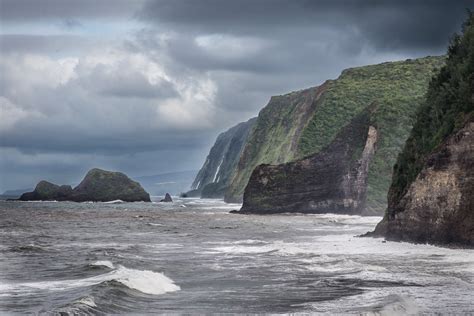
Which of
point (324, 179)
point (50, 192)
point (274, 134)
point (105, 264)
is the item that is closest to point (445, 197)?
point (105, 264)

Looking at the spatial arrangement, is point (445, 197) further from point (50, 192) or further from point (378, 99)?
point (50, 192)

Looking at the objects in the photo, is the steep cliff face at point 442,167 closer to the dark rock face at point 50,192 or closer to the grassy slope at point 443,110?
the grassy slope at point 443,110

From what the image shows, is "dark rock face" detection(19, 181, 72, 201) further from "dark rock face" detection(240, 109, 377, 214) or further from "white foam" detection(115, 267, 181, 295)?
"white foam" detection(115, 267, 181, 295)

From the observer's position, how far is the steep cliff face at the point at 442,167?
30453 millimetres

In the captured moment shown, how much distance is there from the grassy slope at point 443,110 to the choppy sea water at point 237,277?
13.4ft

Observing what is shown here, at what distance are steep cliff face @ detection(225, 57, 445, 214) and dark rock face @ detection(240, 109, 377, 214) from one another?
1.76 m

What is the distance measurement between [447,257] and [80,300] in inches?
577

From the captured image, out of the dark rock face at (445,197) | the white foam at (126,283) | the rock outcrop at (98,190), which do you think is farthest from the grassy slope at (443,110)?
the rock outcrop at (98,190)

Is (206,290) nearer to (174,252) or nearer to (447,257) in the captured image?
(447,257)

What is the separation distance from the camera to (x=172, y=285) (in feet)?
71.5

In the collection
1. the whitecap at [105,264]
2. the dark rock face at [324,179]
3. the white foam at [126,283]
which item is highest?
the dark rock face at [324,179]

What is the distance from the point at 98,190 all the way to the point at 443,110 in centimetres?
13576

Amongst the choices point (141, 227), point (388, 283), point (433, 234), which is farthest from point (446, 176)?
point (141, 227)

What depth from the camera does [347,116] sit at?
117562mm
